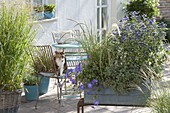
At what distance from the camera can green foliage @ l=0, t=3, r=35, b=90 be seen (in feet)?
13.3

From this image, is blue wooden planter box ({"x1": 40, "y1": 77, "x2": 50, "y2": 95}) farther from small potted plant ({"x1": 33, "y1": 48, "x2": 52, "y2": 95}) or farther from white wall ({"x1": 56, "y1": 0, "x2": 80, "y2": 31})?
white wall ({"x1": 56, "y1": 0, "x2": 80, "y2": 31})

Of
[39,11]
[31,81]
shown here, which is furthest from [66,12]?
[31,81]

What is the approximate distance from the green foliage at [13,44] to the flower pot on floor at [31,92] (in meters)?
1.00

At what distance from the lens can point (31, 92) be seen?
17.3 feet

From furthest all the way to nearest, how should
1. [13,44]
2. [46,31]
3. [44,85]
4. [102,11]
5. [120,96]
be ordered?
[102,11], [46,31], [44,85], [13,44], [120,96]

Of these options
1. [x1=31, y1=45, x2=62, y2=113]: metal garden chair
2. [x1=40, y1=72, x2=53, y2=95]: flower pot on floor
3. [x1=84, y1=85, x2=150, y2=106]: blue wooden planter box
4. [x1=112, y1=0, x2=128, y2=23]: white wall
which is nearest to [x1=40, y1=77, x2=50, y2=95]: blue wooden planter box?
[x1=40, y1=72, x2=53, y2=95]: flower pot on floor

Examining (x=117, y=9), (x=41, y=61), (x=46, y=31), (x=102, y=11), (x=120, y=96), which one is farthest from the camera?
(x=117, y=9)

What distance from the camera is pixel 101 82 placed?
3344mm

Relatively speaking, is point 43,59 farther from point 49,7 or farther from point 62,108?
point 49,7

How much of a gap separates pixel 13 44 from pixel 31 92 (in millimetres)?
1342

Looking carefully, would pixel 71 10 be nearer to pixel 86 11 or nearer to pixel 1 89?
pixel 86 11

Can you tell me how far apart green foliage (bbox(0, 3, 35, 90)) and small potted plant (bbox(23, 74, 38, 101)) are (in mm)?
998

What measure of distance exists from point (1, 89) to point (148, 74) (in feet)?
5.08

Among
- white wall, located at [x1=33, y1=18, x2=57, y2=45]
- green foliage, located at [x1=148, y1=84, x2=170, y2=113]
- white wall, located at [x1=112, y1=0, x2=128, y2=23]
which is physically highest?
white wall, located at [x1=112, y1=0, x2=128, y2=23]
